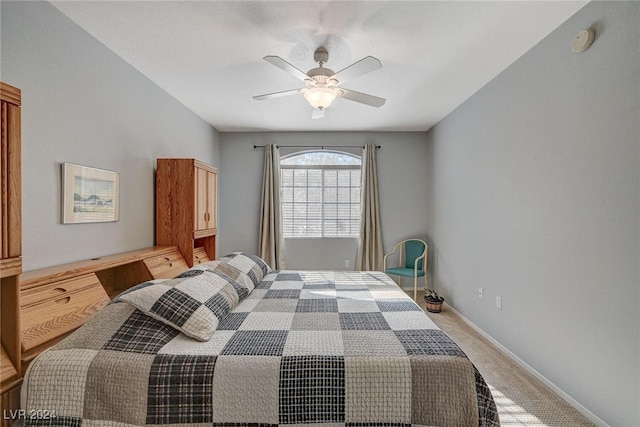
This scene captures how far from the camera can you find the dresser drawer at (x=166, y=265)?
2469 millimetres

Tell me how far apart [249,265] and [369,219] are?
103 inches

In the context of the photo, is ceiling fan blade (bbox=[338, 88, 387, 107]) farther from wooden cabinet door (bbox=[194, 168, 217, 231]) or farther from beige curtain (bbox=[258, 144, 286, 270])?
beige curtain (bbox=[258, 144, 286, 270])

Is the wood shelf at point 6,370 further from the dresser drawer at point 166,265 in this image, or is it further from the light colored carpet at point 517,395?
the light colored carpet at point 517,395

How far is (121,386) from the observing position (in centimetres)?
124

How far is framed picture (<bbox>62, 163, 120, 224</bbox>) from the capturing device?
6.38 ft

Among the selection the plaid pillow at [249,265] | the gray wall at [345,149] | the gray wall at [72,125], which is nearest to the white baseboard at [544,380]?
the gray wall at [345,149]

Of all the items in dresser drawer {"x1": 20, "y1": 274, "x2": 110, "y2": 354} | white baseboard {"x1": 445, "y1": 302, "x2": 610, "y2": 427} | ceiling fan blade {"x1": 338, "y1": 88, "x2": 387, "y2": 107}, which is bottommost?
white baseboard {"x1": 445, "y1": 302, "x2": 610, "y2": 427}

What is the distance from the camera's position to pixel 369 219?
4734 mm

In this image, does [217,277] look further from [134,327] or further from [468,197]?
[468,197]

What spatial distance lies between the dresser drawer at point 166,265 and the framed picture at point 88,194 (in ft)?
1.51

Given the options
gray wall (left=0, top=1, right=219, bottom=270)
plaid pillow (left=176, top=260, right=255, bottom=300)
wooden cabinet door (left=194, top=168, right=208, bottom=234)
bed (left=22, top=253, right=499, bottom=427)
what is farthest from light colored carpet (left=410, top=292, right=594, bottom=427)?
gray wall (left=0, top=1, right=219, bottom=270)

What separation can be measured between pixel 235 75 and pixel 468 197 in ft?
9.14

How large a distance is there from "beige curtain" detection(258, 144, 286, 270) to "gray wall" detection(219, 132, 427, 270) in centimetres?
16

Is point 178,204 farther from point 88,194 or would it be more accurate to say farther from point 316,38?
point 316,38
